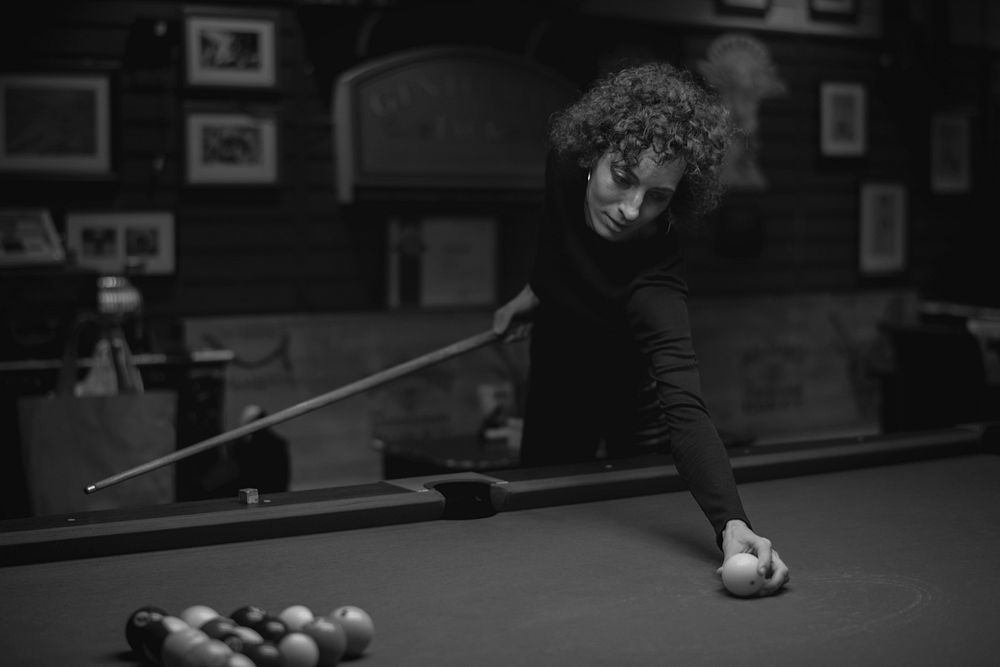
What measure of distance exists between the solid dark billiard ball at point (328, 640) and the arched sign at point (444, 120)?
437cm

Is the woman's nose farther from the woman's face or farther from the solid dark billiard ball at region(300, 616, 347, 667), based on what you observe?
the solid dark billiard ball at region(300, 616, 347, 667)

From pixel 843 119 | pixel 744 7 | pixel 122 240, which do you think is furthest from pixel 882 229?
pixel 122 240

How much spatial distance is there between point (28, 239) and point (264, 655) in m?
3.83

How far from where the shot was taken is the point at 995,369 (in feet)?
19.0

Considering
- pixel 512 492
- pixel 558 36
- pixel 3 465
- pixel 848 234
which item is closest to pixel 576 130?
pixel 512 492

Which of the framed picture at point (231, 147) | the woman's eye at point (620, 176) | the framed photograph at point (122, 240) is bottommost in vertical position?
the framed photograph at point (122, 240)

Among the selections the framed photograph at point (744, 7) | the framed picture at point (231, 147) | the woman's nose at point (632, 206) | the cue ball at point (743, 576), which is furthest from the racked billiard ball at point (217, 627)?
the framed photograph at point (744, 7)

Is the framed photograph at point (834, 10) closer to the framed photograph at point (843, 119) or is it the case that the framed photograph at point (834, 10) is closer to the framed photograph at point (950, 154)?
the framed photograph at point (843, 119)

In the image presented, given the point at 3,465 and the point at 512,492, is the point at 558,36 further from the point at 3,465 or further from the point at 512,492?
the point at 512,492

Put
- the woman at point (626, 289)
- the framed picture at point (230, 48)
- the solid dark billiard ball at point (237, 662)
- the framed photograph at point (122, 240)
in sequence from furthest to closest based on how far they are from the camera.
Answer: the framed picture at point (230, 48)
the framed photograph at point (122, 240)
the woman at point (626, 289)
the solid dark billiard ball at point (237, 662)

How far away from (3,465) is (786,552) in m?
3.15

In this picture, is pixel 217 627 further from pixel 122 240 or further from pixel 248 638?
pixel 122 240

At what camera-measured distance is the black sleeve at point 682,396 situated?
6.66 feet

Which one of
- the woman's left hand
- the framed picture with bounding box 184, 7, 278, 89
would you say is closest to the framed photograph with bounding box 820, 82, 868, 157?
the framed picture with bounding box 184, 7, 278, 89
